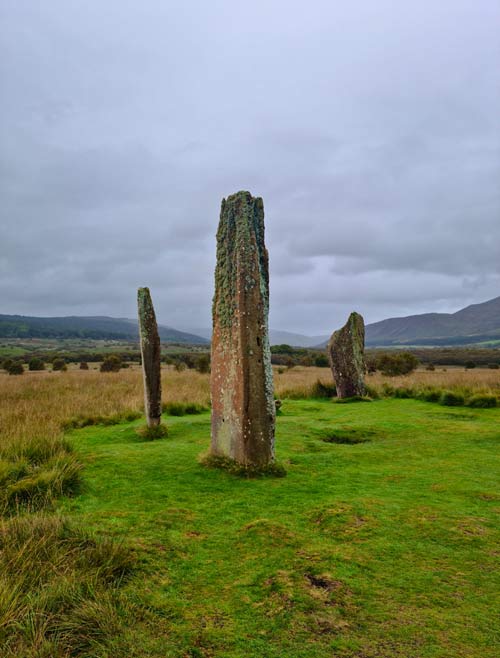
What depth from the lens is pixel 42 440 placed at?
7.48 meters

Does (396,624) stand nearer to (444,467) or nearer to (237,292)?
(444,467)

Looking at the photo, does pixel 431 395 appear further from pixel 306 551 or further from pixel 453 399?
pixel 306 551

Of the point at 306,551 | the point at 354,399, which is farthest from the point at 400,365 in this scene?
the point at 306,551

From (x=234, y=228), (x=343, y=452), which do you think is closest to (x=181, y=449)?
(x=343, y=452)

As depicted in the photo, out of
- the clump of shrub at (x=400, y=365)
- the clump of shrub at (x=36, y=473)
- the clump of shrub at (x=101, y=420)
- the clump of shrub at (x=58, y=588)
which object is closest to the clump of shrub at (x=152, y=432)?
the clump of shrub at (x=36, y=473)

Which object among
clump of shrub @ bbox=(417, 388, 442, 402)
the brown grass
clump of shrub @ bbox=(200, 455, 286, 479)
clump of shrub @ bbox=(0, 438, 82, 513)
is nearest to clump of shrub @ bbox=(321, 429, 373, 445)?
clump of shrub @ bbox=(200, 455, 286, 479)

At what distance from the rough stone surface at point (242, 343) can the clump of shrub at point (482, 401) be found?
9.62 metres

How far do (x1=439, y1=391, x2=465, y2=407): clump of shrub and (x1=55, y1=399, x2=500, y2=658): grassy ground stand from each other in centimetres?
679

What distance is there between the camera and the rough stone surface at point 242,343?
6.97 meters

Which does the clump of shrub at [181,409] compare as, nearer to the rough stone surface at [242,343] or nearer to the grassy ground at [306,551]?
the grassy ground at [306,551]

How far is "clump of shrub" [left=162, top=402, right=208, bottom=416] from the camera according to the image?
14055 mm

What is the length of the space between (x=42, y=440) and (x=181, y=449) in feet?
7.88

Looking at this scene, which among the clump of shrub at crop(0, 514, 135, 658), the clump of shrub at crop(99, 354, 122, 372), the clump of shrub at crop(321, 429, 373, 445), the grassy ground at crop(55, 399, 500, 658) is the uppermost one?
the clump of shrub at crop(99, 354, 122, 372)

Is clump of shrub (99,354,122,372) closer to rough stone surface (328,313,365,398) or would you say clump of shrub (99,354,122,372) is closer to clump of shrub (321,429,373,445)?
rough stone surface (328,313,365,398)
